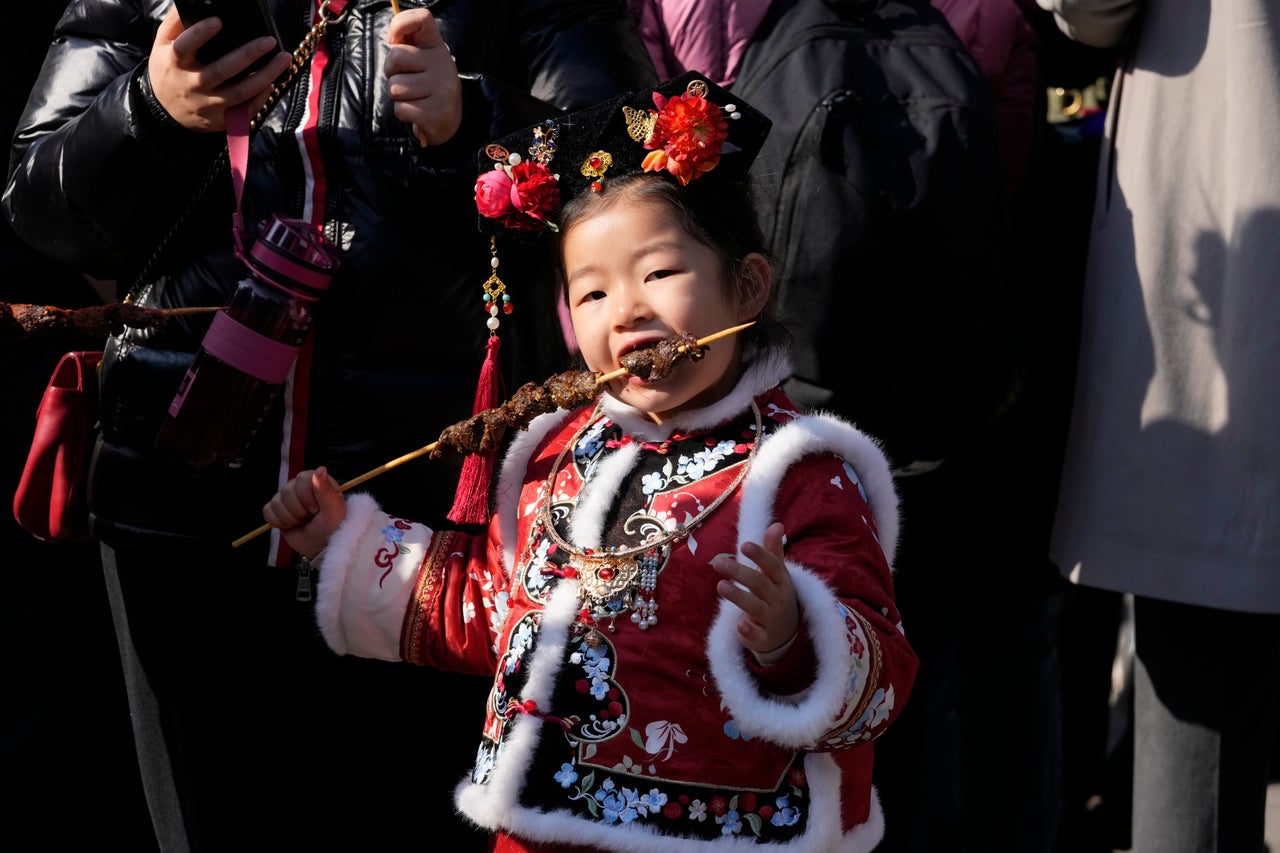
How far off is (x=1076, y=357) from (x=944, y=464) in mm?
442

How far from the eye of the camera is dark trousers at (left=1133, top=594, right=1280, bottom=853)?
96.1 inches

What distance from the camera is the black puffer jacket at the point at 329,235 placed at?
6.70 feet

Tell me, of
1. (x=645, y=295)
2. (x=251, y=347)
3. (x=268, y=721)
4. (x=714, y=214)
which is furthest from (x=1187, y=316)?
→ (x=268, y=721)

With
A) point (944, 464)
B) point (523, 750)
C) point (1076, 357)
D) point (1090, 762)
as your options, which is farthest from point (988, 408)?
point (1090, 762)

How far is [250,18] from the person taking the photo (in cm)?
195

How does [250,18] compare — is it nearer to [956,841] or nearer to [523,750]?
[523,750]

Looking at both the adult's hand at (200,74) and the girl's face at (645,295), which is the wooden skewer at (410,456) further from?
Result: the adult's hand at (200,74)

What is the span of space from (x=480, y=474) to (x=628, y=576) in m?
0.32

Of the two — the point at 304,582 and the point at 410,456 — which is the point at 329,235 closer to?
the point at 410,456

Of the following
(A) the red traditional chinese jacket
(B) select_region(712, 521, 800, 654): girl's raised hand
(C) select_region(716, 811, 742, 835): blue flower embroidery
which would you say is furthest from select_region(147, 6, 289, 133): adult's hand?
(C) select_region(716, 811, 742, 835): blue flower embroidery

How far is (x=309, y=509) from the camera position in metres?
2.00

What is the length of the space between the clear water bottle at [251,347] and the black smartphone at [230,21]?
0.82ft

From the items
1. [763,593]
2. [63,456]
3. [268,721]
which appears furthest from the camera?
[268,721]

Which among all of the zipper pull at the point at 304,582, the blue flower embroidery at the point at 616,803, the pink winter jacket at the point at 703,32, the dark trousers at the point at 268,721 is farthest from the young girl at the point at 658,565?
the pink winter jacket at the point at 703,32
